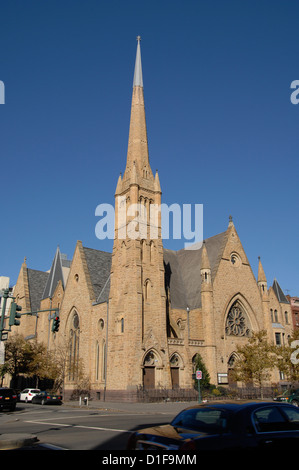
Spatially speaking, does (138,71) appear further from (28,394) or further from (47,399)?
(47,399)

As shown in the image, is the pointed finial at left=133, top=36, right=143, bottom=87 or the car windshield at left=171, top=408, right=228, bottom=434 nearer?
the car windshield at left=171, top=408, right=228, bottom=434

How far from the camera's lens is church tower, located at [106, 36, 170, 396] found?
1412 inches

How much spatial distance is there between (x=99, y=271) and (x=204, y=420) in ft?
132

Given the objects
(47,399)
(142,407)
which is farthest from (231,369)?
(47,399)

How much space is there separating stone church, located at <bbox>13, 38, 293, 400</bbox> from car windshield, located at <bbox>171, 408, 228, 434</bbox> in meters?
29.0

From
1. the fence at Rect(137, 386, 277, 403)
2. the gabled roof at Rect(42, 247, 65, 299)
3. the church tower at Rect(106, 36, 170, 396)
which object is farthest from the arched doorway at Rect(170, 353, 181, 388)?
the gabled roof at Rect(42, 247, 65, 299)

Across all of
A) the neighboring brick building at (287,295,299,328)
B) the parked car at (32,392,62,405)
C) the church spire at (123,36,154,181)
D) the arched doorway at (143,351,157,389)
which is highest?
the church spire at (123,36,154,181)

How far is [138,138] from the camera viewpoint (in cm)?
4588

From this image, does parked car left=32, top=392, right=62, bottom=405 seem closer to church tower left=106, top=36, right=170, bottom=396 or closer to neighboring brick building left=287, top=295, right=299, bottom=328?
church tower left=106, top=36, right=170, bottom=396

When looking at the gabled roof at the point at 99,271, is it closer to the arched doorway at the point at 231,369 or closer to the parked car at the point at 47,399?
the parked car at the point at 47,399

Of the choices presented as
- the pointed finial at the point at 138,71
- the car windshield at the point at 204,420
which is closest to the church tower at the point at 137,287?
the pointed finial at the point at 138,71

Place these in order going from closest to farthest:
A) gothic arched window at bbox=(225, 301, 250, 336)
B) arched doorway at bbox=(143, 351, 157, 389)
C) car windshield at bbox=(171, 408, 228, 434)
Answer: car windshield at bbox=(171, 408, 228, 434)
arched doorway at bbox=(143, 351, 157, 389)
gothic arched window at bbox=(225, 301, 250, 336)

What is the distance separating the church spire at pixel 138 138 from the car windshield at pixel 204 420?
1466 inches

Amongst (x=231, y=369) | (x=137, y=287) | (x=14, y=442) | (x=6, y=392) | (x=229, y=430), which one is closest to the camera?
(x=229, y=430)
